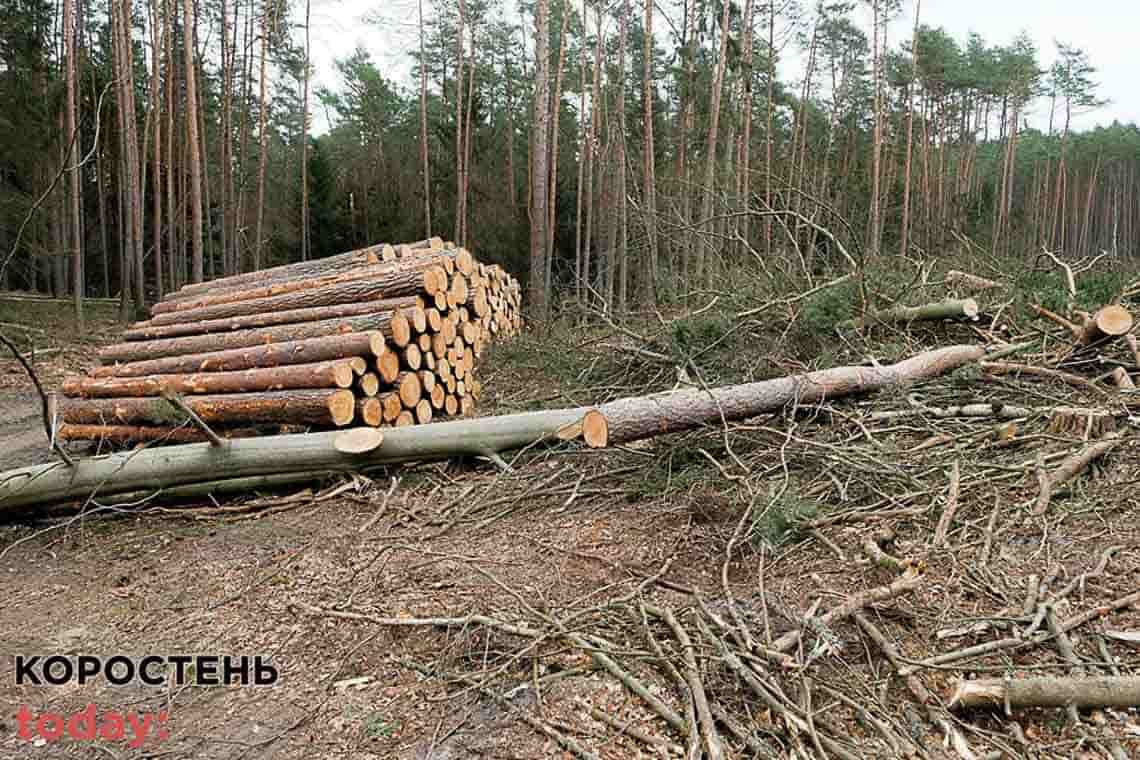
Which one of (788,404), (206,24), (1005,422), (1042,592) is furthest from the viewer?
(206,24)

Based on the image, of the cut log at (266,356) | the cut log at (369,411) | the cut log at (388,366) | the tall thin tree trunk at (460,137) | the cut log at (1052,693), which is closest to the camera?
the cut log at (1052,693)

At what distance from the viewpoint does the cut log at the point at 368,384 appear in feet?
17.7

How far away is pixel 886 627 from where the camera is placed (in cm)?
260

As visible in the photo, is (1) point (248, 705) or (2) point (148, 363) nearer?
(1) point (248, 705)

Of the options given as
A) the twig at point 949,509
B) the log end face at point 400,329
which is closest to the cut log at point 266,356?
the log end face at point 400,329

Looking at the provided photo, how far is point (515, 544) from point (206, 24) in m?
19.9

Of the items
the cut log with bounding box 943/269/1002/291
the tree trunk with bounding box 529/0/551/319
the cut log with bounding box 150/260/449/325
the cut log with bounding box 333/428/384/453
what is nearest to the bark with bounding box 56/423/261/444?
the cut log with bounding box 333/428/384/453

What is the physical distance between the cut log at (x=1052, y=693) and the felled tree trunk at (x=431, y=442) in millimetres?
2136

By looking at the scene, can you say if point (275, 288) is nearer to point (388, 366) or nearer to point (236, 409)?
point (236, 409)

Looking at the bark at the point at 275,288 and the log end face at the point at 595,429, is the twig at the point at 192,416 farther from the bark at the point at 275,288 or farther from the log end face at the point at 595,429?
the bark at the point at 275,288

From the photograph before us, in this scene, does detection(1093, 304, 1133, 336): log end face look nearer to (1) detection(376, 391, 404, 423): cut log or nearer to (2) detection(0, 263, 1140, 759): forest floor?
(2) detection(0, 263, 1140, 759): forest floor

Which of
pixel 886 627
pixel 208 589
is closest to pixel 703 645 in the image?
pixel 886 627

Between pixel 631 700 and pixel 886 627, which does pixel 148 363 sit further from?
pixel 886 627

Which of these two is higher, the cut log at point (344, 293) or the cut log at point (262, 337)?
the cut log at point (344, 293)
